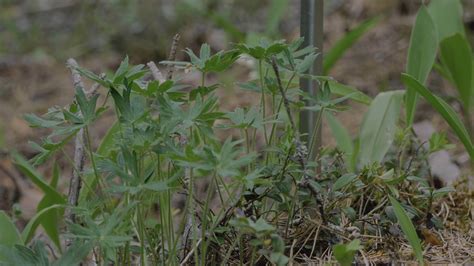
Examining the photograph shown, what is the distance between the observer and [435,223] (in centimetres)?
150

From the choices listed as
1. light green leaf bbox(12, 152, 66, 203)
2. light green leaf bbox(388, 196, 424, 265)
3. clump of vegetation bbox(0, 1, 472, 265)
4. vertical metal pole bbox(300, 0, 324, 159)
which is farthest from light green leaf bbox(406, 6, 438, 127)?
light green leaf bbox(12, 152, 66, 203)

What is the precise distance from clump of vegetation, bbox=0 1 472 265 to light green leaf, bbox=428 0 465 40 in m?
0.62

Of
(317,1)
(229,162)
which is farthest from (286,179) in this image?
(317,1)

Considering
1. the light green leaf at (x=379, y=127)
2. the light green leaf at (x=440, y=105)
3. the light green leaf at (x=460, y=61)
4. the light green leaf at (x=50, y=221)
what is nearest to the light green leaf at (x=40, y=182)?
the light green leaf at (x=50, y=221)

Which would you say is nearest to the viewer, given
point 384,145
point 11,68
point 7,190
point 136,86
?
point 136,86

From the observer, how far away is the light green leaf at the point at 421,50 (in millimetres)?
1853

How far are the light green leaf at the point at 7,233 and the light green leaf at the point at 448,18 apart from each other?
4.24 feet

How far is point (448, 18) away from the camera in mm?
2234

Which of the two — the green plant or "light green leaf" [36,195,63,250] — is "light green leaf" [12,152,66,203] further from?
the green plant

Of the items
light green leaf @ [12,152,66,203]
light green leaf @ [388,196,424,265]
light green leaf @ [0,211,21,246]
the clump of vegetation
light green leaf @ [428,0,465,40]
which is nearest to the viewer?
the clump of vegetation

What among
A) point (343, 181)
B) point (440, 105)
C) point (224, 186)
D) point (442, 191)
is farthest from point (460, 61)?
point (224, 186)

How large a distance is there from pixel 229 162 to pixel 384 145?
2.55ft

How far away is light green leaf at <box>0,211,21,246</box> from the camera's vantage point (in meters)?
1.51

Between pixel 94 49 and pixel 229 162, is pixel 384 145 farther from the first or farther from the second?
pixel 94 49
